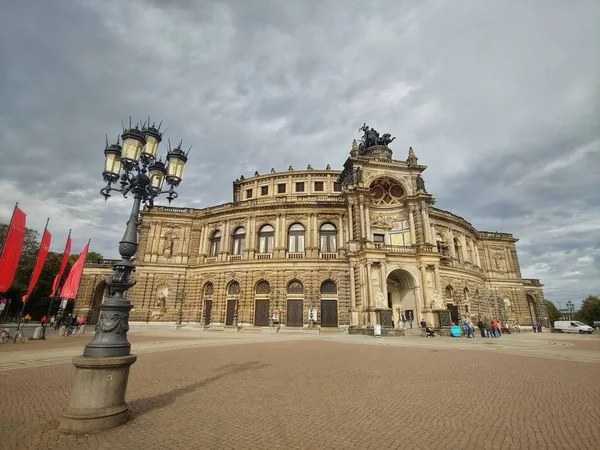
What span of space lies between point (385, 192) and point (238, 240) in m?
17.9

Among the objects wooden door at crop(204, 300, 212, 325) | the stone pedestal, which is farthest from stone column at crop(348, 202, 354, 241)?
wooden door at crop(204, 300, 212, 325)

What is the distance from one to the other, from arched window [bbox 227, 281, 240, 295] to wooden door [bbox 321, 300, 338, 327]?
939cm

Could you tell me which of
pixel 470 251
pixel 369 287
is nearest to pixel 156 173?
pixel 369 287

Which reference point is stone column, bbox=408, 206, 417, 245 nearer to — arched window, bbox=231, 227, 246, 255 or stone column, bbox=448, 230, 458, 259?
stone column, bbox=448, 230, 458, 259

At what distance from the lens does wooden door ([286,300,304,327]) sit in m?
30.2

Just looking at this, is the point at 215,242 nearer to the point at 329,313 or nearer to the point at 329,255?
the point at 329,255

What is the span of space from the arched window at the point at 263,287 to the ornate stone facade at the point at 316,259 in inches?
5.2

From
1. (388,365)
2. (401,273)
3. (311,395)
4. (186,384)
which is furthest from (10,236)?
(401,273)

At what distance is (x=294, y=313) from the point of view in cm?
3064

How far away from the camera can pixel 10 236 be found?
52.5 ft

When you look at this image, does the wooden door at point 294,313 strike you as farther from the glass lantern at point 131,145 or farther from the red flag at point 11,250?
the glass lantern at point 131,145

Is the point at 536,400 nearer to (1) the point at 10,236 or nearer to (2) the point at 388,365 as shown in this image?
(2) the point at 388,365

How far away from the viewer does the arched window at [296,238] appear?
110ft

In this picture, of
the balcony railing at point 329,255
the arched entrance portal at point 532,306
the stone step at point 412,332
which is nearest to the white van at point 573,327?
the arched entrance portal at point 532,306
